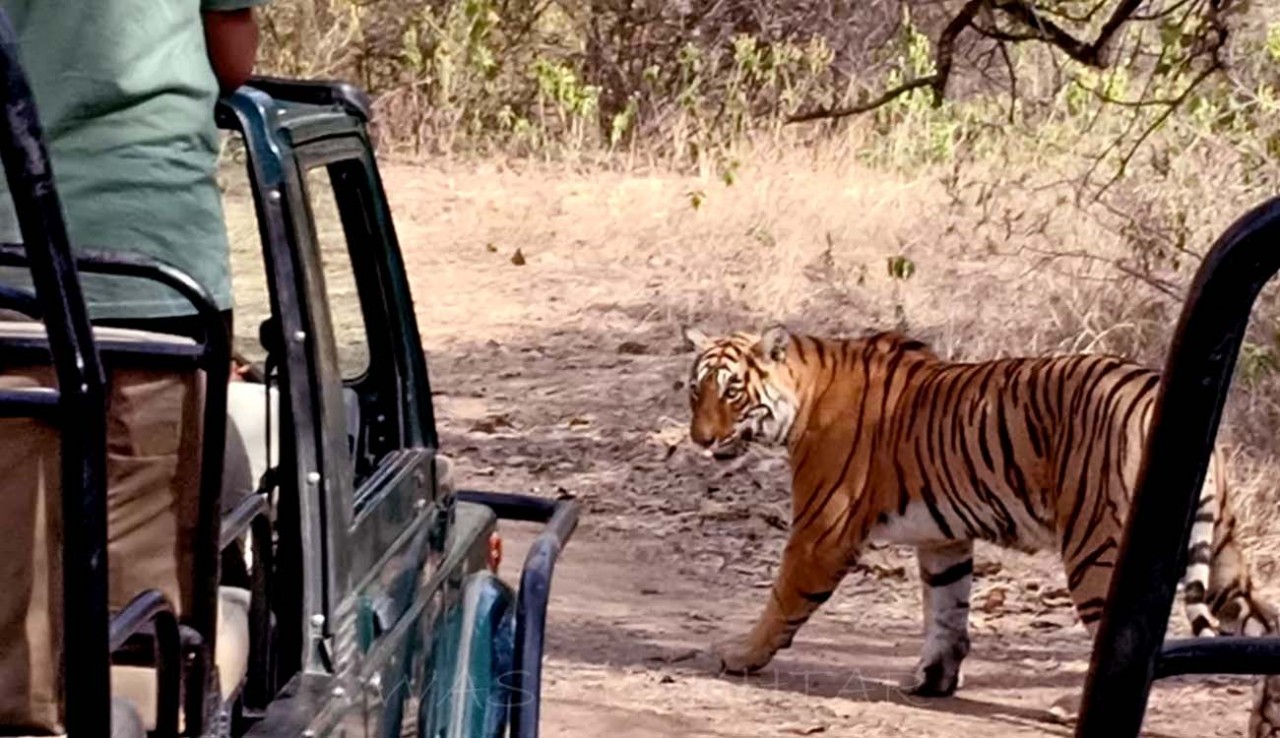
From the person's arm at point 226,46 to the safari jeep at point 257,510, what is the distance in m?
0.04

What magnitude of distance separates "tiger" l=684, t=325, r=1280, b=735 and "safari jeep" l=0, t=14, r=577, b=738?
2.72 m

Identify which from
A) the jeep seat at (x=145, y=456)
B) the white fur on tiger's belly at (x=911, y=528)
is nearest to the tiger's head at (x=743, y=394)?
the white fur on tiger's belly at (x=911, y=528)

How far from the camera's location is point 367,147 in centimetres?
325

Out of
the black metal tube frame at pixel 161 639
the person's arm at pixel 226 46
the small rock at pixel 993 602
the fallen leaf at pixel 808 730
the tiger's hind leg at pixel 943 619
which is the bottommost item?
the small rock at pixel 993 602

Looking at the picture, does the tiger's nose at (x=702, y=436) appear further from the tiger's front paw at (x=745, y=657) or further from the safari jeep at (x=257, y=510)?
the safari jeep at (x=257, y=510)

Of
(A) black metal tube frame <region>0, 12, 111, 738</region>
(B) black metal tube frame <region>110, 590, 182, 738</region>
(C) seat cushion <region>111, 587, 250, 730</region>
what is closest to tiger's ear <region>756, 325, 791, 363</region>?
(C) seat cushion <region>111, 587, 250, 730</region>

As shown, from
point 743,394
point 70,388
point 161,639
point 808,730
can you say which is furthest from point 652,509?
point 70,388

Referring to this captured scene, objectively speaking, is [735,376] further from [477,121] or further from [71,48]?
[477,121]

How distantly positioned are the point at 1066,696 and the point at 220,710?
13.3 feet

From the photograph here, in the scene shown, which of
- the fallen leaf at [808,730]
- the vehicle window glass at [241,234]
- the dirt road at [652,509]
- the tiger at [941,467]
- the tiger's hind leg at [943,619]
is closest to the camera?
the vehicle window glass at [241,234]

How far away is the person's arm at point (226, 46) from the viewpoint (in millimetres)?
2871

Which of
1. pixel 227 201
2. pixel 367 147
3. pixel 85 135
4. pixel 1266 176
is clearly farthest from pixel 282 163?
pixel 1266 176

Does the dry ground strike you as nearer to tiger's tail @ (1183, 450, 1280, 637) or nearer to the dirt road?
the dirt road

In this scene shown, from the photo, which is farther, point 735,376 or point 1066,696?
point 735,376
